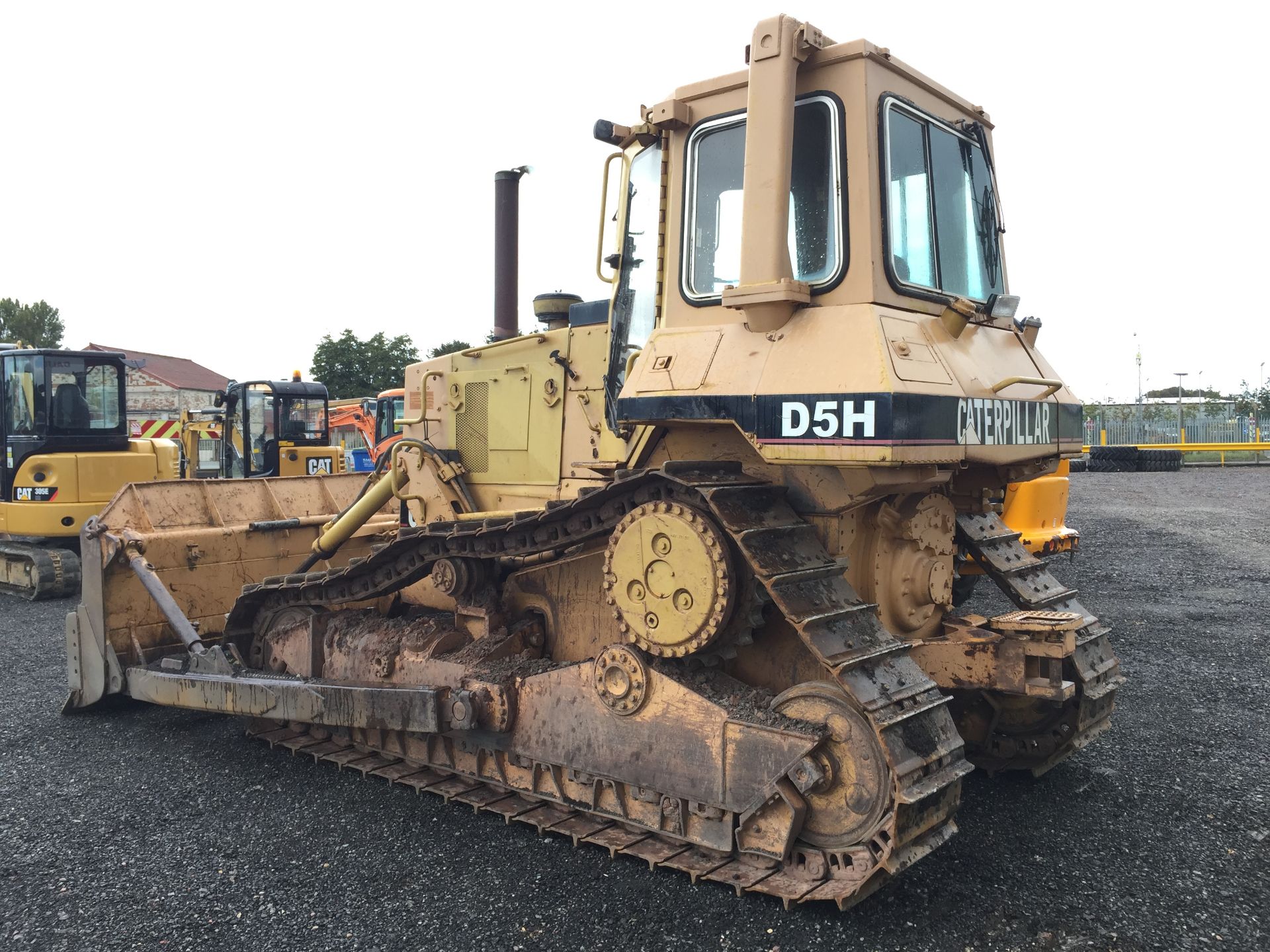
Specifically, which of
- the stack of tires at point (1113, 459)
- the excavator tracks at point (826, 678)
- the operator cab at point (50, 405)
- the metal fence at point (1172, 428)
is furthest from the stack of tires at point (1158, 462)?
the excavator tracks at point (826, 678)

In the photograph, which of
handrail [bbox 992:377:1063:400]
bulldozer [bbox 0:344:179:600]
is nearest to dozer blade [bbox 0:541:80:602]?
bulldozer [bbox 0:344:179:600]

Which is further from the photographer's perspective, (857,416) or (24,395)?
(24,395)

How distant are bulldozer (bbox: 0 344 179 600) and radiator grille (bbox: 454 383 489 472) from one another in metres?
7.46

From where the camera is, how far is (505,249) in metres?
6.37

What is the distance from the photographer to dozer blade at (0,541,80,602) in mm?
10836

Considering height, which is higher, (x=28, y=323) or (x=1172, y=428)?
(x=28, y=323)

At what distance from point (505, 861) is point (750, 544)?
181cm

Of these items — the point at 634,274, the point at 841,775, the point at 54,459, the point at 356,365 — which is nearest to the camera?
the point at 841,775

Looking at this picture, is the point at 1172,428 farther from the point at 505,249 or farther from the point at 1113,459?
the point at 505,249

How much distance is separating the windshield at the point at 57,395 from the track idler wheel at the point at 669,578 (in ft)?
33.1

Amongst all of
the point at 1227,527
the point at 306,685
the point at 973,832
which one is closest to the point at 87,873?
the point at 306,685

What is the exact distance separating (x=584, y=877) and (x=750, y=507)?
5.55 ft

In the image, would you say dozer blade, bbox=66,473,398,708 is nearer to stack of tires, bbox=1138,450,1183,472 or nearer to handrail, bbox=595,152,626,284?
handrail, bbox=595,152,626,284

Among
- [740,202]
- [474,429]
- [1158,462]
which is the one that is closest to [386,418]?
[474,429]
